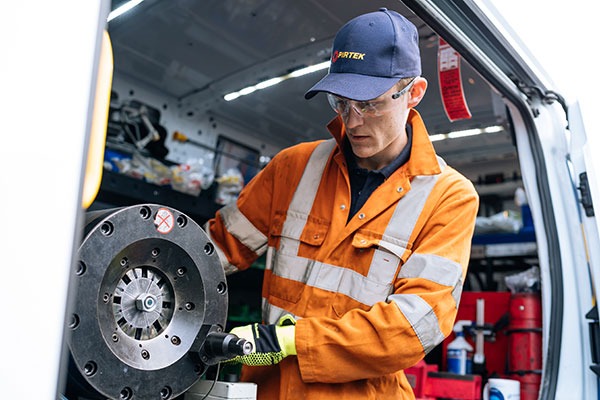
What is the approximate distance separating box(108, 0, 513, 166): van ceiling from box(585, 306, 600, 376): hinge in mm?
1075

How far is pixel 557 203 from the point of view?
238 centimetres

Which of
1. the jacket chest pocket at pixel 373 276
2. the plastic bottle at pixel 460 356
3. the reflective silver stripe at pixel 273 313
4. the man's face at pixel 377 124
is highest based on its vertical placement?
the man's face at pixel 377 124

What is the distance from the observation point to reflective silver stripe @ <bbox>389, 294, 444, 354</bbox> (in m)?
1.43

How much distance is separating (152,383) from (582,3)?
7.95 ft

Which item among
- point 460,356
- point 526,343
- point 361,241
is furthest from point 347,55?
point 460,356

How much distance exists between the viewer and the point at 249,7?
275 cm

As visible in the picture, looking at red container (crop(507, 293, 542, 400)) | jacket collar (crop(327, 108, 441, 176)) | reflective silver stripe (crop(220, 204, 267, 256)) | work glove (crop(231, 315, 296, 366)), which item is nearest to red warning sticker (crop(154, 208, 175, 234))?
work glove (crop(231, 315, 296, 366))

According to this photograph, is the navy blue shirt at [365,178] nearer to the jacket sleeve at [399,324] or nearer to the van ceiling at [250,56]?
the jacket sleeve at [399,324]

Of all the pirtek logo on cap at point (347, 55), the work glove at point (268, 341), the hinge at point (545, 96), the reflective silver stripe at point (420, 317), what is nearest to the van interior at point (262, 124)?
the hinge at point (545, 96)

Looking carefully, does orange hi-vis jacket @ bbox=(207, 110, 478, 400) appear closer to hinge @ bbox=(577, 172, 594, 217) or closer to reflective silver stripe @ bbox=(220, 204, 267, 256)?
reflective silver stripe @ bbox=(220, 204, 267, 256)

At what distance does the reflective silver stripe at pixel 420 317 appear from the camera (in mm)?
1426

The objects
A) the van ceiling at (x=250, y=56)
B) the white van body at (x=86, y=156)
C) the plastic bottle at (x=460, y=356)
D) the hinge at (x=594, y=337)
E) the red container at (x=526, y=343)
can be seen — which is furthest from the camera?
the plastic bottle at (x=460, y=356)

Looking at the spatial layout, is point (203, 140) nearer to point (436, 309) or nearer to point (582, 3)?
point (582, 3)

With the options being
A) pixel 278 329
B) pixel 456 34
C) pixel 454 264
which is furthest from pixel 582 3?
pixel 278 329
